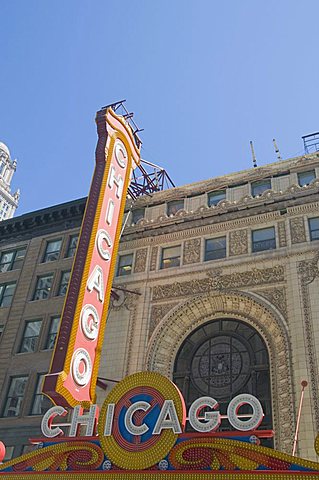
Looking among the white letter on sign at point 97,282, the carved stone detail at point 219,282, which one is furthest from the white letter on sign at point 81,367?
the carved stone detail at point 219,282

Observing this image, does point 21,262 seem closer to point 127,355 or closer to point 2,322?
point 2,322

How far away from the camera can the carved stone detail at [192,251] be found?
917 inches

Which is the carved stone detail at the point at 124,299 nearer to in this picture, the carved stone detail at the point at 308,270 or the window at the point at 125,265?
the window at the point at 125,265

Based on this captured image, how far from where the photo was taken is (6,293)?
94.0ft

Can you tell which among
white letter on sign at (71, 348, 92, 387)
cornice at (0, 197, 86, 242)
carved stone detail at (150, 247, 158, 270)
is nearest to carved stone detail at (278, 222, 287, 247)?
carved stone detail at (150, 247, 158, 270)

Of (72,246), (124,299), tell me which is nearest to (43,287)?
(72,246)

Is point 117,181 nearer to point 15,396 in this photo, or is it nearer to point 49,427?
point 15,396

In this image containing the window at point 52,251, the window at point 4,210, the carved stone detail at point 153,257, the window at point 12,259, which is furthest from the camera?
the window at point 4,210

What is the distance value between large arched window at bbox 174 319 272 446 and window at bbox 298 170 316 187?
7.58 meters

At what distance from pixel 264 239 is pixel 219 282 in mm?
2927

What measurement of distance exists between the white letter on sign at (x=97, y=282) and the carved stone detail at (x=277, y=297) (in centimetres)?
665

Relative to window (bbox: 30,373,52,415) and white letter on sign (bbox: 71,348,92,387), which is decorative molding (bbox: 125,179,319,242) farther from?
white letter on sign (bbox: 71,348,92,387)

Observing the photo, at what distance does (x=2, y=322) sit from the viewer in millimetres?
26953

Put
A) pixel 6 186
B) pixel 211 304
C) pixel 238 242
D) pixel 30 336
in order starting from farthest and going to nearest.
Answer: pixel 6 186
pixel 30 336
pixel 238 242
pixel 211 304
